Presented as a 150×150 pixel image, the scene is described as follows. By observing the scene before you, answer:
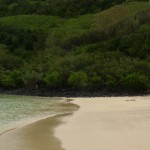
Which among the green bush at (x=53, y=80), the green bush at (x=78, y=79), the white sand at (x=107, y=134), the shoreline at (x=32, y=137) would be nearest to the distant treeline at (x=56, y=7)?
the green bush at (x=53, y=80)

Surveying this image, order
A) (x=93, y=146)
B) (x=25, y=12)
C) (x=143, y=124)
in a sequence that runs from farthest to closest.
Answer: (x=25, y=12) < (x=143, y=124) < (x=93, y=146)

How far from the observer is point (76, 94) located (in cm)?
6231

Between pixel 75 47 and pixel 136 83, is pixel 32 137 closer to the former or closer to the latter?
pixel 136 83

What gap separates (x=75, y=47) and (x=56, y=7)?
44.2m

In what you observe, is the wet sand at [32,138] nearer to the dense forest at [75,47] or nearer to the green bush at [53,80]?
the dense forest at [75,47]

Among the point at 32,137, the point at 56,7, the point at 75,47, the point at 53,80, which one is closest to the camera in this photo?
the point at 32,137

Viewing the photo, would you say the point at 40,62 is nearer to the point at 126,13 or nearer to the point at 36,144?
the point at 126,13

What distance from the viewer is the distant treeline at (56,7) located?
127000mm

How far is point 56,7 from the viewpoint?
133 meters

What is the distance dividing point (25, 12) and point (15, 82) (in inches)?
2455

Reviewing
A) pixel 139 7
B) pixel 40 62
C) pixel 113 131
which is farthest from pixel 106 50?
pixel 113 131

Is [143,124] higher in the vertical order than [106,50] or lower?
lower

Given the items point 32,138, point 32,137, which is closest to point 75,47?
point 32,137

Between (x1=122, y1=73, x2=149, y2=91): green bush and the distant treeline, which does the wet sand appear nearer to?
(x1=122, y1=73, x2=149, y2=91): green bush
